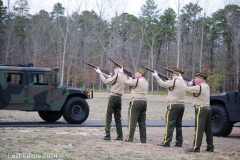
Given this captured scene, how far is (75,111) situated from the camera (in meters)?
15.7

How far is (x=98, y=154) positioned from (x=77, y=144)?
1317 millimetres

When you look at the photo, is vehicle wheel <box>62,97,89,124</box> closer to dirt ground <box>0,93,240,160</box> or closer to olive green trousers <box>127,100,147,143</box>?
dirt ground <box>0,93,240,160</box>

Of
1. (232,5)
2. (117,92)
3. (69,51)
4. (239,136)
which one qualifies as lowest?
(239,136)

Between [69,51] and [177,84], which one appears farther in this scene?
[69,51]

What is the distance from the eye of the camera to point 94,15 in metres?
63.5

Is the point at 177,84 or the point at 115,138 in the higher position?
the point at 177,84

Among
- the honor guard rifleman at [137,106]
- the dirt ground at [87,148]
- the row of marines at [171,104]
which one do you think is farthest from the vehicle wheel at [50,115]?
the honor guard rifleman at [137,106]

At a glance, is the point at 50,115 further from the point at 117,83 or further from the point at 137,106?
the point at 137,106

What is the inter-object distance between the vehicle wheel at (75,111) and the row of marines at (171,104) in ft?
13.5

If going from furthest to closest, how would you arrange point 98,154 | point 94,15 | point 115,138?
point 94,15 < point 115,138 < point 98,154

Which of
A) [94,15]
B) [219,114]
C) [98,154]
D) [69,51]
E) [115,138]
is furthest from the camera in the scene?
[94,15]

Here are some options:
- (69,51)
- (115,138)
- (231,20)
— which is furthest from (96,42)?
(115,138)

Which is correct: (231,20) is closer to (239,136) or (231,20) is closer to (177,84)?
(239,136)

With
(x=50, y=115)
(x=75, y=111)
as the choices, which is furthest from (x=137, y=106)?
(x=50, y=115)
